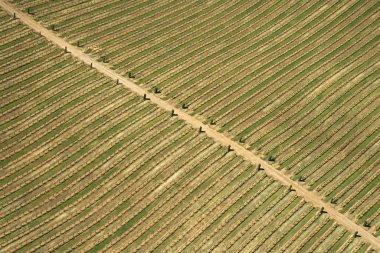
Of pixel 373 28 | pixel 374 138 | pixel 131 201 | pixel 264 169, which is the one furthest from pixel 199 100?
pixel 373 28

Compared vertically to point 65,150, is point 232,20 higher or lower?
higher

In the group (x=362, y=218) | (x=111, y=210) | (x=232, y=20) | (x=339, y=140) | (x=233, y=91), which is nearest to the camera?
(x=111, y=210)

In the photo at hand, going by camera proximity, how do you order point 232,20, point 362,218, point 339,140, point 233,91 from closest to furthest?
point 362,218
point 339,140
point 233,91
point 232,20

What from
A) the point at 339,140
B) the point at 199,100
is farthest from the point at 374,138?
the point at 199,100

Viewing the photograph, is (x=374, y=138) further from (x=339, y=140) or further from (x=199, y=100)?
(x=199, y=100)

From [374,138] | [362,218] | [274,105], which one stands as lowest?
[362,218]

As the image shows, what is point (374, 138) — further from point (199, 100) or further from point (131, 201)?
point (131, 201)

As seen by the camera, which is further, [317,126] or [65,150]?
[317,126]
